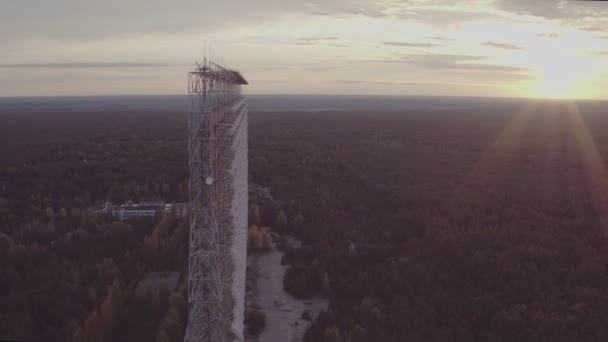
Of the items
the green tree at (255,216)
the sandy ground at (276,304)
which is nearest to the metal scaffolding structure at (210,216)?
the sandy ground at (276,304)

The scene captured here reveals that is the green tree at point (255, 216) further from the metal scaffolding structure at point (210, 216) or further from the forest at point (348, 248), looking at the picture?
the metal scaffolding structure at point (210, 216)

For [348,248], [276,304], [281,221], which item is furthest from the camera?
[281,221]

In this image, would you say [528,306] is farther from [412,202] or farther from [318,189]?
[318,189]

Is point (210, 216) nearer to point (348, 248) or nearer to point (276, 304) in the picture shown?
point (276, 304)

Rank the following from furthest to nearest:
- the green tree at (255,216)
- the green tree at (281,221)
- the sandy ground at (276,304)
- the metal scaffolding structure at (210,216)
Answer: the green tree at (281,221)
the green tree at (255,216)
the sandy ground at (276,304)
the metal scaffolding structure at (210,216)

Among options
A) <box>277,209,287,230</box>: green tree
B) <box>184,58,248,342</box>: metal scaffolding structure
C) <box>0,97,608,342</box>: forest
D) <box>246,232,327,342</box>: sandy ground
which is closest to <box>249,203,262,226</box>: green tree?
<box>0,97,608,342</box>: forest

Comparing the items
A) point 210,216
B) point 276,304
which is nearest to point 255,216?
point 276,304

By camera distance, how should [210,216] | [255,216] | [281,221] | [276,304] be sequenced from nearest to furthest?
[210,216], [276,304], [255,216], [281,221]

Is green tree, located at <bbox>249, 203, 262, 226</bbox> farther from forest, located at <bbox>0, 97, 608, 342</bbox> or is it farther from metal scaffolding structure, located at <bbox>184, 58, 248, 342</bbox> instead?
metal scaffolding structure, located at <bbox>184, 58, 248, 342</bbox>
